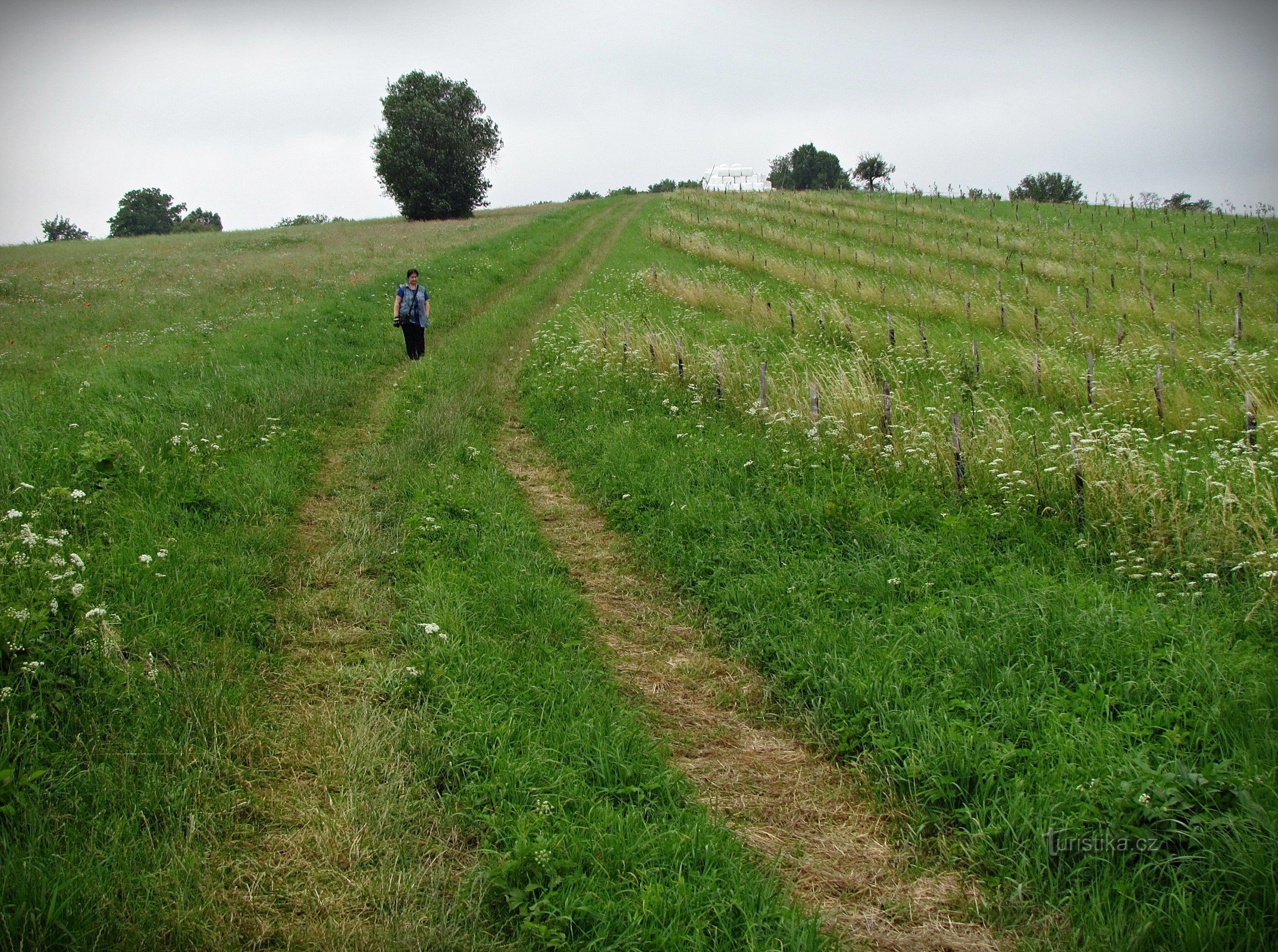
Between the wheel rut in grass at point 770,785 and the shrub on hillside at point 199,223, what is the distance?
83.3 meters

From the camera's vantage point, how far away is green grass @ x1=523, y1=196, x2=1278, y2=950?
3.46 metres

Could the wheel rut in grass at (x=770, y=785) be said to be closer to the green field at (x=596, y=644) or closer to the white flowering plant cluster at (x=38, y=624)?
the green field at (x=596, y=644)

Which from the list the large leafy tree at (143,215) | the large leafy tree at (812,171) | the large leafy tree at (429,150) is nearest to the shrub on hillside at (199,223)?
the large leafy tree at (143,215)

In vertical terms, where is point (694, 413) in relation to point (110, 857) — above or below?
above

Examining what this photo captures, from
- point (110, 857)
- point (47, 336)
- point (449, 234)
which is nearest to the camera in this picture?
point (110, 857)

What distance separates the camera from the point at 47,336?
16.0 m

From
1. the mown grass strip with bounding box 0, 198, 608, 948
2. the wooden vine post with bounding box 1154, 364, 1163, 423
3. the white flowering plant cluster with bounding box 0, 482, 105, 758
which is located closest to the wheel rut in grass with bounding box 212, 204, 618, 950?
the mown grass strip with bounding box 0, 198, 608, 948

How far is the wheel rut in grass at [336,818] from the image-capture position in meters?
3.13

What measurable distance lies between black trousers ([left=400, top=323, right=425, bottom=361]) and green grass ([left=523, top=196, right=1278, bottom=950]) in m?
3.22

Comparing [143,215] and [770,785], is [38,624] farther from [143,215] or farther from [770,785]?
[143,215]

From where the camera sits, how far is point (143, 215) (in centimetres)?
8569

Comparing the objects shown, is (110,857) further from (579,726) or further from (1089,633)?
(1089,633)

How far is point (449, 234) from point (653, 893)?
38907mm

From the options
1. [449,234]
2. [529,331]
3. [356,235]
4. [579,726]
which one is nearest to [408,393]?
[529,331]
